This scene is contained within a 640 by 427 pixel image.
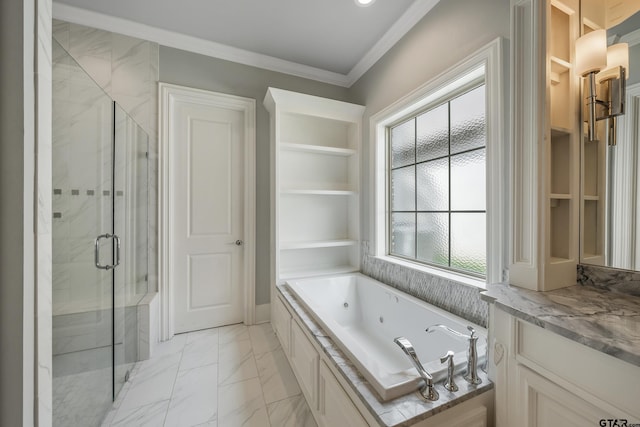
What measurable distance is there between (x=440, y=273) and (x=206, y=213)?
2.15 metres

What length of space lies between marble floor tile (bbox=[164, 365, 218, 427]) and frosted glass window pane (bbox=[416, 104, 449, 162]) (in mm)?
2321

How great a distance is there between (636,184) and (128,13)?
3302 mm

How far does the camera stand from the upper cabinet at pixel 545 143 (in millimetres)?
1015

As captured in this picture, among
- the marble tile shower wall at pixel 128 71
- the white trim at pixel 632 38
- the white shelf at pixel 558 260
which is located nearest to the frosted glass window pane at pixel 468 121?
the white trim at pixel 632 38

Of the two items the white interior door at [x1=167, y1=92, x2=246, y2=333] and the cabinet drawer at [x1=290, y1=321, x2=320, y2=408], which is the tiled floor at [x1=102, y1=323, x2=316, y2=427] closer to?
the cabinet drawer at [x1=290, y1=321, x2=320, y2=408]

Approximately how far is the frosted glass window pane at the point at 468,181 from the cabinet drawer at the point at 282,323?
1509 millimetres

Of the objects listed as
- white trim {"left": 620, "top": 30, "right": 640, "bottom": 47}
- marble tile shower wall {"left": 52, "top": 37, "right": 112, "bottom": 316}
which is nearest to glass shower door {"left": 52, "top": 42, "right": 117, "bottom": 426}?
marble tile shower wall {"left": 52, "top": 37, "right": 112, "bottom": 316}

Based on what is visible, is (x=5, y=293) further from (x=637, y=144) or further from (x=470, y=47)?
(x=470, y=47)

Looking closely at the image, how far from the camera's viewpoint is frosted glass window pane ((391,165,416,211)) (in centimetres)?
217

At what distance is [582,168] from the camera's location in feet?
3.47

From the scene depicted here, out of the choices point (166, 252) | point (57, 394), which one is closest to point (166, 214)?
point (166, 252)

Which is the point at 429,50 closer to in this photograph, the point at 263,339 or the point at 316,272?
the point at 316,272

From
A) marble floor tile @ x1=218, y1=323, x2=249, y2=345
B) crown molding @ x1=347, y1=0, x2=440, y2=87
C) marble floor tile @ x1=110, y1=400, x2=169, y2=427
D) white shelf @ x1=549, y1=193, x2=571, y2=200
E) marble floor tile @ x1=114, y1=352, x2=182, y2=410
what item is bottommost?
marble floor tile @ x1=110, y1=400, x2=169, y2=427

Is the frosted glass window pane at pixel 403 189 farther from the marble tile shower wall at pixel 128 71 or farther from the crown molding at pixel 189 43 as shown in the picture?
the marble tile shower wall at pixel 128 71
